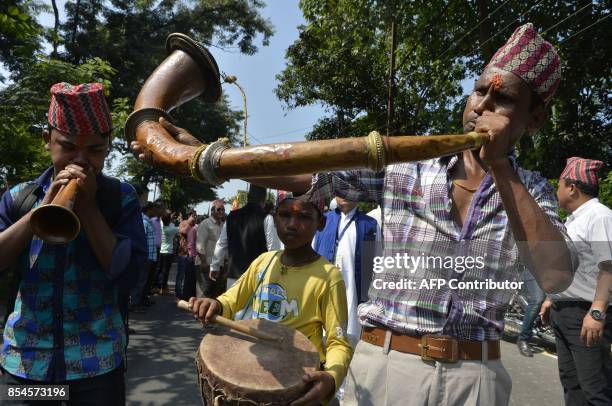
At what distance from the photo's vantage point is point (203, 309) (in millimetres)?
2041

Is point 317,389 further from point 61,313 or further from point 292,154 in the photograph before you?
point 61,313

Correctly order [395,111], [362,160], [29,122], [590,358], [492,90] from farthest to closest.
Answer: [395,111]
[29,122]
[590,358]
[492,90]
[362,160]

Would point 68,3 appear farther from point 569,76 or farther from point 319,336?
point 319,336

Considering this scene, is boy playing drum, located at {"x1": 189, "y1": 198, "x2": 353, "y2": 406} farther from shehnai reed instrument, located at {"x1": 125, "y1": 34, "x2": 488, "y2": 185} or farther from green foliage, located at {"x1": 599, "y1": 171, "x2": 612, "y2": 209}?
green foliage, located at {"x1": 599, "y1": 171, "x2": 612, "y2": 209}

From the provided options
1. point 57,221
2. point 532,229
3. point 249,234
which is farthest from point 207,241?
point 532,229

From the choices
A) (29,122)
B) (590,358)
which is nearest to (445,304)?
(590,358)

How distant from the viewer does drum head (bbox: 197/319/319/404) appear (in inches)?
68.6

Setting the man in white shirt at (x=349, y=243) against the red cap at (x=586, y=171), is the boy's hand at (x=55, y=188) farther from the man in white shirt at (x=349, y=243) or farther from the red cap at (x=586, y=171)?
the red cap at (x=586, y=171)

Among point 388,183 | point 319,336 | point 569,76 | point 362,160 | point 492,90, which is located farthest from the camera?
point 569,76

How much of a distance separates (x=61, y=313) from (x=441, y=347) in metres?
1.58

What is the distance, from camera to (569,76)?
1057 cm

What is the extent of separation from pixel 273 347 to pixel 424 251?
78cm

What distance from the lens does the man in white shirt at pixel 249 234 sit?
552 cm
